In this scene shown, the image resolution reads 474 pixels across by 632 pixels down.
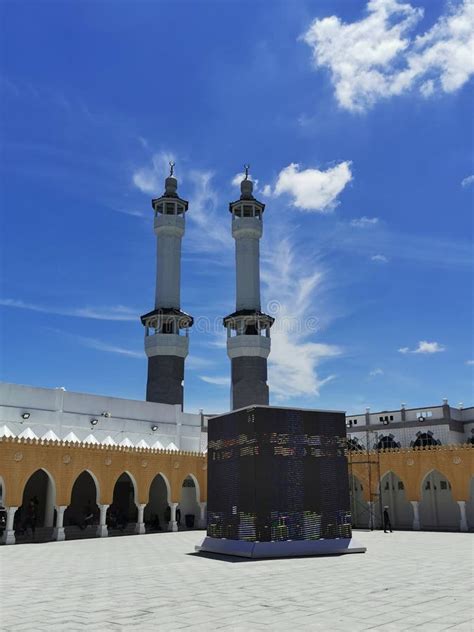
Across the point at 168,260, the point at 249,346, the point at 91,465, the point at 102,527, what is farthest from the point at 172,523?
the point at 168,260

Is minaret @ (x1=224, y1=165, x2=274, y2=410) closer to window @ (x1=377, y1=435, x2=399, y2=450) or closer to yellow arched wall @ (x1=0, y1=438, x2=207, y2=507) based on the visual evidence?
window @ (x1=377, y1=435, x2=399, y2=450)

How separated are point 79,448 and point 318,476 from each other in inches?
588

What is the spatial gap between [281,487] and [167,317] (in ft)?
118

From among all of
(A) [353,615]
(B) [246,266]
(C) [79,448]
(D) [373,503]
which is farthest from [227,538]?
Result: (B) [246,266]

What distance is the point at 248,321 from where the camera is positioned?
55531 mm

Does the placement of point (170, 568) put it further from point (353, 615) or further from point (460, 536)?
point (460, 536)

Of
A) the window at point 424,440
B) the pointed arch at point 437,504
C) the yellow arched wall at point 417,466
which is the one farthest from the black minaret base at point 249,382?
the pointed arch at point 437,504

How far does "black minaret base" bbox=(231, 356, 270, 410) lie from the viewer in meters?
53.2

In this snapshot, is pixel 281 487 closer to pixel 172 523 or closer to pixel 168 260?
pixel 172 523

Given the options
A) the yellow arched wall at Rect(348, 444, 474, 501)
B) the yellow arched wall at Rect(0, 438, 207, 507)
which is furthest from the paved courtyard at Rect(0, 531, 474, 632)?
the yellow arched wall at Rect(348, 444, 474, 501)

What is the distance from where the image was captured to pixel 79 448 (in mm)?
29562

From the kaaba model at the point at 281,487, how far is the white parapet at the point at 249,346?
110ft

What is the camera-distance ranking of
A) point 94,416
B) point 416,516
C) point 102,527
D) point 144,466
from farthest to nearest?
point 94,416 < point 144,466 < point 416,516 < point 102,527

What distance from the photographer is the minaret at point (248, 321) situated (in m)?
53.7
